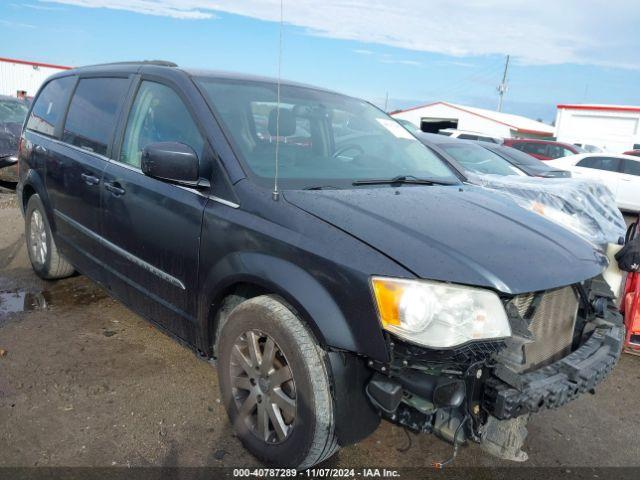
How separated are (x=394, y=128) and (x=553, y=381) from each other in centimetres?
207

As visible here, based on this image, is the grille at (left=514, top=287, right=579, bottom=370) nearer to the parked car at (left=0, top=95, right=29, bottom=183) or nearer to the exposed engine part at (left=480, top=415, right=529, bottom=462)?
the exposed engine part at (left=480, top=415, right=529, bottom=462)

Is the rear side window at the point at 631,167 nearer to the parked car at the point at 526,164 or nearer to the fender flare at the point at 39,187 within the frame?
the parked car at the point at 526,164

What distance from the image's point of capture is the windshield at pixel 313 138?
266 cm

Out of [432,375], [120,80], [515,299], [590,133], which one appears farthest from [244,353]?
[590,133]

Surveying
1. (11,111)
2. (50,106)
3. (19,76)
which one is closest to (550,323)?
(50,106)

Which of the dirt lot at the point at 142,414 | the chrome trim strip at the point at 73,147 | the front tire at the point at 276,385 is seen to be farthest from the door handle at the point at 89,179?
the front tire at the point at 276,385

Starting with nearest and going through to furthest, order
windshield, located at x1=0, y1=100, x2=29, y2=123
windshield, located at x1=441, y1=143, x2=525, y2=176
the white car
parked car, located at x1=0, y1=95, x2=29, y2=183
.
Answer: windshield, located at x1=441, y1=143, x2=525, y2=176
parked car, located at x1=0, y1=95, x2=29, y2=183
windshield, located at x1=0, y1=100, x2=29, y2=123
the white car

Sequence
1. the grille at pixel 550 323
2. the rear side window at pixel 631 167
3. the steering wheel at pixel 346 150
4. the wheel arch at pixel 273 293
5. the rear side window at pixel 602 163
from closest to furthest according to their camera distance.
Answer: the wheel arch at pixel 273 293 → the grille at pixel 550 323 → the steering wheel at pixel 346 150 → the rear side window at pixel 631 167 → the rear side window at pixel 602 163

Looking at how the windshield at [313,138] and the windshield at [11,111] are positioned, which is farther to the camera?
the windshield at [11,111]

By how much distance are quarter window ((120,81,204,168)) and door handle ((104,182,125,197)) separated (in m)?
0.16

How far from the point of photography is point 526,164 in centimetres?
795

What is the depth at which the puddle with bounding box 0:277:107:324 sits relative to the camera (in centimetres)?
422

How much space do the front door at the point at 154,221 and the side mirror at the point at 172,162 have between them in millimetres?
121

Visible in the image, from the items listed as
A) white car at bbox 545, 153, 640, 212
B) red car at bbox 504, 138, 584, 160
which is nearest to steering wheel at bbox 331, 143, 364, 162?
white car at bbox 545, 153, 640, 212
